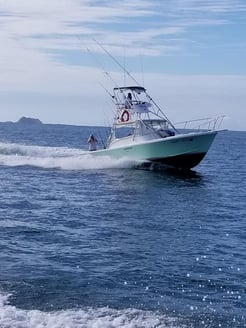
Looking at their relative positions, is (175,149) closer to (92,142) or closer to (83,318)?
(92,142)

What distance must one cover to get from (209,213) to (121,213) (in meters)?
4.10

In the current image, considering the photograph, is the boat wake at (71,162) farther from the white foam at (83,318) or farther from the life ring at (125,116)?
the white foam at (83,318)

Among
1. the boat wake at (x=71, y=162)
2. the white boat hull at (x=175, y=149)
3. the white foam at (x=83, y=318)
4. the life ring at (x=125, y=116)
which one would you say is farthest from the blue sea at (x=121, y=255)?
the life ring at (x=125, y=116)

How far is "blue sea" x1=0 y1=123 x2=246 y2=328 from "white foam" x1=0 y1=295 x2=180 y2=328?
2 cm

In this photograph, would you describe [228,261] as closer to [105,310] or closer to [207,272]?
[207,272]

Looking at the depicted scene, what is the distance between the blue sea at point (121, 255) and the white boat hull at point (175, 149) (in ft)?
15.9

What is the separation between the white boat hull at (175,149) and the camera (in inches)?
1519

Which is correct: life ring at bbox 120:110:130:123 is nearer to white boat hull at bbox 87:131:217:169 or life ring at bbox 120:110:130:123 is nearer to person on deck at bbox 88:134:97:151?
white boat hull at bbox 87:131:217:169

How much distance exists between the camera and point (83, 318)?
41.3ft

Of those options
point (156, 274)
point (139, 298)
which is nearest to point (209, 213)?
point (156, 274)

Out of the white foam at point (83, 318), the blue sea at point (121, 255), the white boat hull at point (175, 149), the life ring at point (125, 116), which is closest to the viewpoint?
the white foam at point (83, 318)

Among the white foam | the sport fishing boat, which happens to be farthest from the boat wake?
the white foam

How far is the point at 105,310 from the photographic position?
1314 cm

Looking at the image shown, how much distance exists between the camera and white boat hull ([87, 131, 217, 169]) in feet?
127
